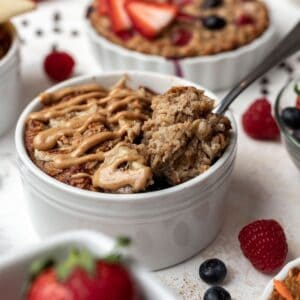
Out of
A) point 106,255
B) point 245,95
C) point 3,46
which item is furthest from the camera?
point 245,95

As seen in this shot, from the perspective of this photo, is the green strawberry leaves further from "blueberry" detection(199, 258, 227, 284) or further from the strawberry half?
"blueberry" detection(199, 258, 227, 284)

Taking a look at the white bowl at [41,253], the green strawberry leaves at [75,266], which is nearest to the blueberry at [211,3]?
the white bowl at [41,253]

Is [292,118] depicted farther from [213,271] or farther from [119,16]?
[119,16]

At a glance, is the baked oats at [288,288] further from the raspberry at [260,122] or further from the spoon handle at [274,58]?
the raspberry at [260,122]

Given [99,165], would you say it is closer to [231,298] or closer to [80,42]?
[231,298]

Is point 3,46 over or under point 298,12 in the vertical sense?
over

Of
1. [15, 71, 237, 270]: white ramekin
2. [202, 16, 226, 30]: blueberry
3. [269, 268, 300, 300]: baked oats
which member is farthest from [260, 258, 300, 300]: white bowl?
[202, 16, 226, 30]: blueberry

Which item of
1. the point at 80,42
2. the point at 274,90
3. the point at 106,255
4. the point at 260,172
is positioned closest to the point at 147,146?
the point at 260,172
